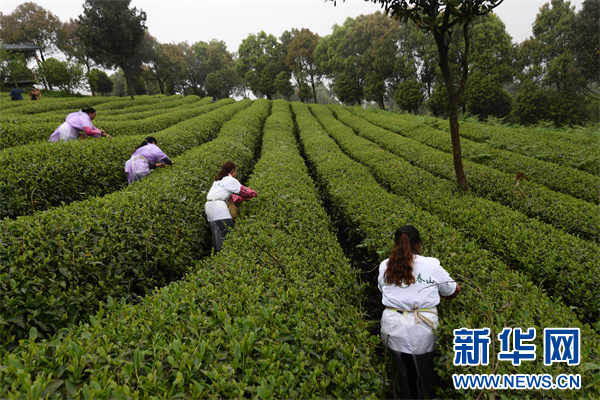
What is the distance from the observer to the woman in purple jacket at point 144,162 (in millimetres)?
7086

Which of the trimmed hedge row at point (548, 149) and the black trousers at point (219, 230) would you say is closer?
the black trousers at point (219, 230)

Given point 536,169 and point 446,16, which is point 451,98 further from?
point 536,169

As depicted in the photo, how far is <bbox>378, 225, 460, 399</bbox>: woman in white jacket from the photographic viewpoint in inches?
105

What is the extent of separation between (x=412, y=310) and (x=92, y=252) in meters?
4.38

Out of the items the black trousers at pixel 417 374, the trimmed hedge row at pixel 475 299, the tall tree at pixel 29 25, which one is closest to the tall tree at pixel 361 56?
the trimmed hedge row at pixel 475 299

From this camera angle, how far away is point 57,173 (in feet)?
20.4

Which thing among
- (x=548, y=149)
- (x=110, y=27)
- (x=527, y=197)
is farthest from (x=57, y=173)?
(x=110, y=27)

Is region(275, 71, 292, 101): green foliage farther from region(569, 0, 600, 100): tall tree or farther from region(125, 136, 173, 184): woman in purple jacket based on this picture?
region(125, 136, 173, 184): woman in purple jacket

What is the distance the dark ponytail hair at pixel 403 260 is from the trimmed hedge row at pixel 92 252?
10.6ft

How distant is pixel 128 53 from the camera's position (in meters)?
29.8

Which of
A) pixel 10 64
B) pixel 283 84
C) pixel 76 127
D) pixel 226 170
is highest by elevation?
pixel 10 64

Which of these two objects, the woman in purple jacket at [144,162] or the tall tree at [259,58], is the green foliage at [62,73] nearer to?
the tall tree at [259,58]

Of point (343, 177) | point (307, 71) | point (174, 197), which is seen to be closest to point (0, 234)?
point (174, 197)

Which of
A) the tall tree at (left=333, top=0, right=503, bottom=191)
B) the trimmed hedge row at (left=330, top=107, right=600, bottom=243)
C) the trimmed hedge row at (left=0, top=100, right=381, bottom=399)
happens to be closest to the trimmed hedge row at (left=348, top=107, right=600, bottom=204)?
the trimmed hedge row at (left=330, top=107, right=600, bottom=243)
